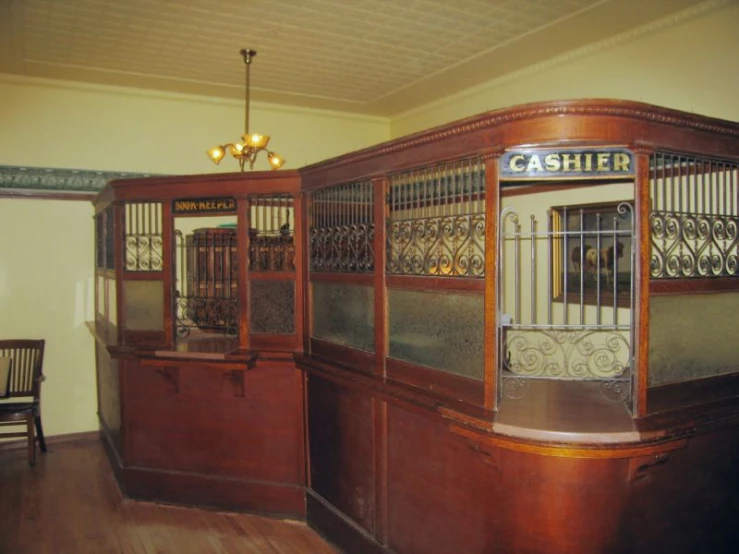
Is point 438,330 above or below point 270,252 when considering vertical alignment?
below

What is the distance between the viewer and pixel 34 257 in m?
6.42

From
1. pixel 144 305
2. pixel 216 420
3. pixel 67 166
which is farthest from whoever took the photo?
pixel 67 166

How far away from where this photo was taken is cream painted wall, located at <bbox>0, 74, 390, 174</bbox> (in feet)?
20.7

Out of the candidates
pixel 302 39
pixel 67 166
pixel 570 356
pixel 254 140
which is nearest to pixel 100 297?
pixel 67 166

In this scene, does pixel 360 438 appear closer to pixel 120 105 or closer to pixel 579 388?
pixel 579 388

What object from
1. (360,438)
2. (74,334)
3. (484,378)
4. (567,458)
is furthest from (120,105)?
(567,458)

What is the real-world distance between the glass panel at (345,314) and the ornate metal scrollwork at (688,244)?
65.3 inches

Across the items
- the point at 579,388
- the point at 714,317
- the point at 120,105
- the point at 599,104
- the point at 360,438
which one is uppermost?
the point at 120,105

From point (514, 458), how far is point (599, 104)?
169 cm

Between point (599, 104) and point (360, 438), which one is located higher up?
point (599, 104)

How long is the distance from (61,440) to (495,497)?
537cm

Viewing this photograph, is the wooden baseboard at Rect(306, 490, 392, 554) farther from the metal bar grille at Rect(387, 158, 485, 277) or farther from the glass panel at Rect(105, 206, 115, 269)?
the glass panel at Rect(105, 206, 115, 269)

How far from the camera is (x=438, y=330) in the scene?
3.31 meters

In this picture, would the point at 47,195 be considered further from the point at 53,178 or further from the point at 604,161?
the point at 604,161
